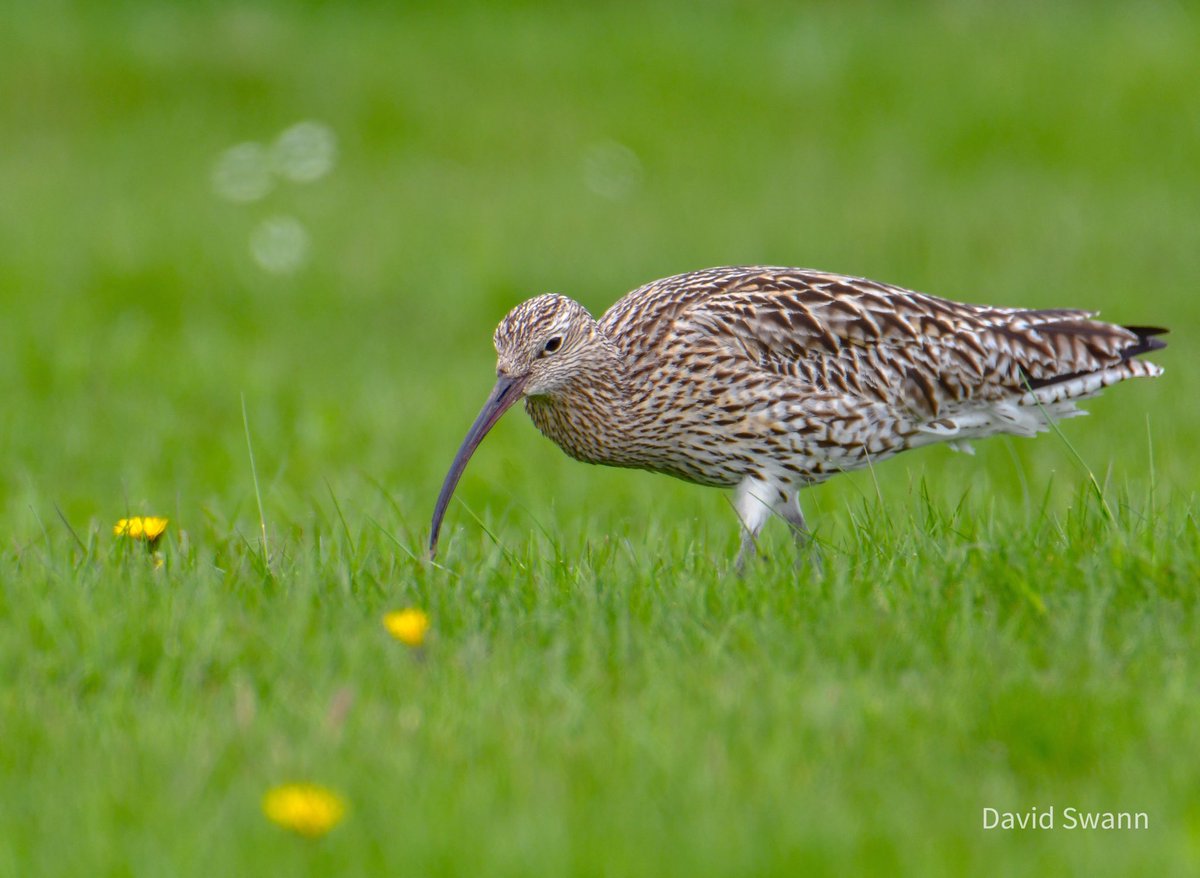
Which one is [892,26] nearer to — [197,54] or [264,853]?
[197,54]

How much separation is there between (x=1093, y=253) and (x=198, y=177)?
9.08m

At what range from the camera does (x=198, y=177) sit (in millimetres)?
17516

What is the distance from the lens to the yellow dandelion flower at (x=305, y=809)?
342 centimetres

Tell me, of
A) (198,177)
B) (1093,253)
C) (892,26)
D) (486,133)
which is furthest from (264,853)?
(892,26)

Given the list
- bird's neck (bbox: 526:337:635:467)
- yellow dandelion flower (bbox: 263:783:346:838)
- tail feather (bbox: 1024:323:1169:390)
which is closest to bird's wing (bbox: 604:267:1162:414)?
tail feather (bbox: 1024:323:1169:390)

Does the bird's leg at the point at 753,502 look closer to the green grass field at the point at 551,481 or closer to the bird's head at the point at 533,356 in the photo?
the green grass field at the point at 551,481

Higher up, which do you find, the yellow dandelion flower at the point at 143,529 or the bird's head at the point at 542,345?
the bird's head at the point at 542,345

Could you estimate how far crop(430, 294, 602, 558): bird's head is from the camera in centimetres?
618

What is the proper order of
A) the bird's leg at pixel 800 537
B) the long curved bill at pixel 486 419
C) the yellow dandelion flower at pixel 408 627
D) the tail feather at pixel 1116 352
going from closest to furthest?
1. the yellow dandelion flower at pixel 408 627
2. the bird's leg at pixel 800 537
3. the long curved bill at pixel 486 419
4. the tail feather at pixel 1116 352

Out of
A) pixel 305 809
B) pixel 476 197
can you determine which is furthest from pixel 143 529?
pixel 476 197

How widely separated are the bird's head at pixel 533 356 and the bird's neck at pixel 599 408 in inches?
1.5

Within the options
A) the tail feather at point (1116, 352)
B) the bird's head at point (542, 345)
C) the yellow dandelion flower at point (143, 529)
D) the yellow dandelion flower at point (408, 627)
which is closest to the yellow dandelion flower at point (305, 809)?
the yellow dandelion flower at point (408, 627)

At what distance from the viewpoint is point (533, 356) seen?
6.22m

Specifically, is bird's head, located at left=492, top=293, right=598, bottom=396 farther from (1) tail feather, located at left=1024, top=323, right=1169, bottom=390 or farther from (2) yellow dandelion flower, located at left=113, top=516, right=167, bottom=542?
(1) tail feather, located at left=1024, top=323, right=1169, bottom=390
